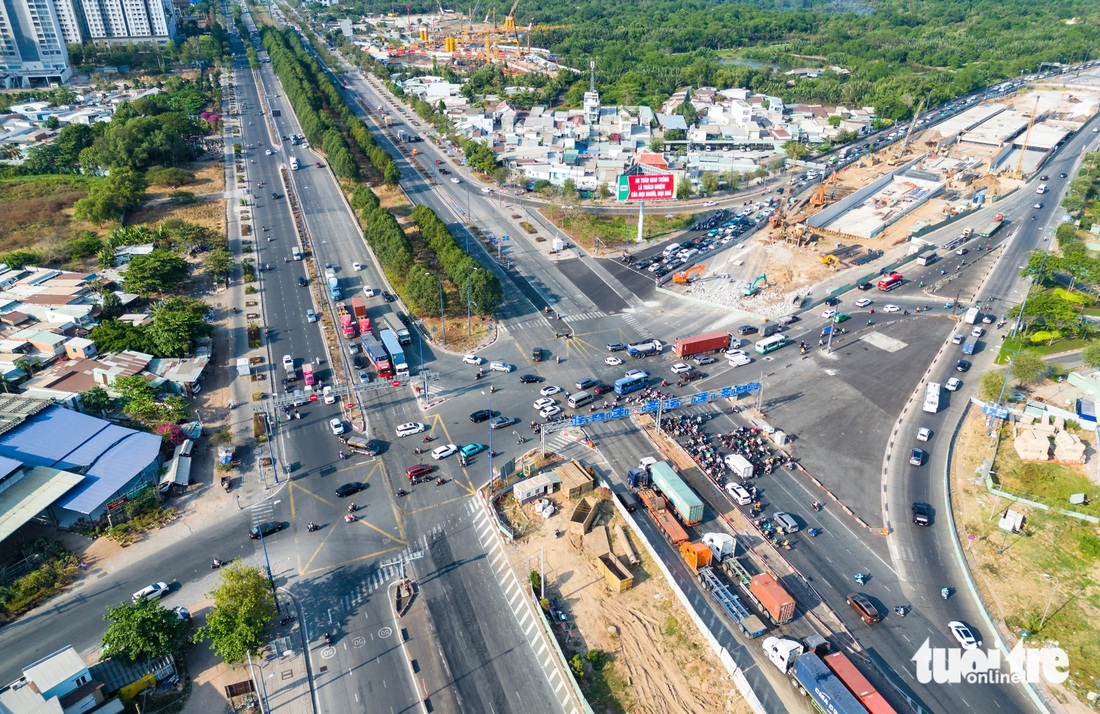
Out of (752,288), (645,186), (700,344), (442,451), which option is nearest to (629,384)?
(700,344)

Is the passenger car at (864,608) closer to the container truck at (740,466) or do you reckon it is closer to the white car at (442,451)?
the container truck at (740,466)

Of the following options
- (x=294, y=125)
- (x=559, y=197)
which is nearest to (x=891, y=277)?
(x=559, y=197)

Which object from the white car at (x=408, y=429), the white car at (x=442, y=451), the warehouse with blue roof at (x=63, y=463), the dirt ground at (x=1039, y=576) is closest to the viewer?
the dirt ground at (x=1039, y=576)

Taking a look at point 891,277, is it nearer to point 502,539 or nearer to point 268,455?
point 502,539

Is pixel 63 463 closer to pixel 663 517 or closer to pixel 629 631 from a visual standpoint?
pixel 629 631

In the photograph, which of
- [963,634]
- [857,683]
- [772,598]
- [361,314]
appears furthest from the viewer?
[361,314]

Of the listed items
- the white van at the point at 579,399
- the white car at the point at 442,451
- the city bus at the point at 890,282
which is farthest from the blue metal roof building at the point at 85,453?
the city bus at the point at 890,282
